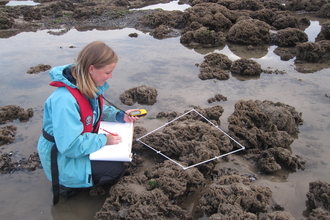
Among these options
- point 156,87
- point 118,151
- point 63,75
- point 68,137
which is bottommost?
point 156,87

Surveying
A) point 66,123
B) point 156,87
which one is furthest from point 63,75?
point 156,87

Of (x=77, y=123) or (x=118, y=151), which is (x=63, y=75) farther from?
(x=118, y=151)

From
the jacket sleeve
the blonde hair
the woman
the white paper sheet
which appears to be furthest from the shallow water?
the blonde hair

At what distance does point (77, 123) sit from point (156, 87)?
360 centimetres

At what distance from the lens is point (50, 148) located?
9.18 feet

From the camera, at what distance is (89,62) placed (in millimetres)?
2592

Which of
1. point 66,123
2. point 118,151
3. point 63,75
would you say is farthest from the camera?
point 118,151

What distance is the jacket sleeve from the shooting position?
2506mm

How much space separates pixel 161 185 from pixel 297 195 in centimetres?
166

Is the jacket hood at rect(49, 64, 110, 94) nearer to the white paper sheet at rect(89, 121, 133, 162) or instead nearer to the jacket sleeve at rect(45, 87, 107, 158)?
the jacket sleeve at rect(45, 87, 107, 158)

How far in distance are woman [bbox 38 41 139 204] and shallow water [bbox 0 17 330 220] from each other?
0.45m

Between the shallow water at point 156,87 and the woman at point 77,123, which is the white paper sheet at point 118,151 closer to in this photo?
the woman at point 77,123

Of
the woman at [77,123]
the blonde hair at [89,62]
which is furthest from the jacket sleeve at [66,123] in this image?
the blonde hair at [89,62]

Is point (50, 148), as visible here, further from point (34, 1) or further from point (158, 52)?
point (34, 1)
